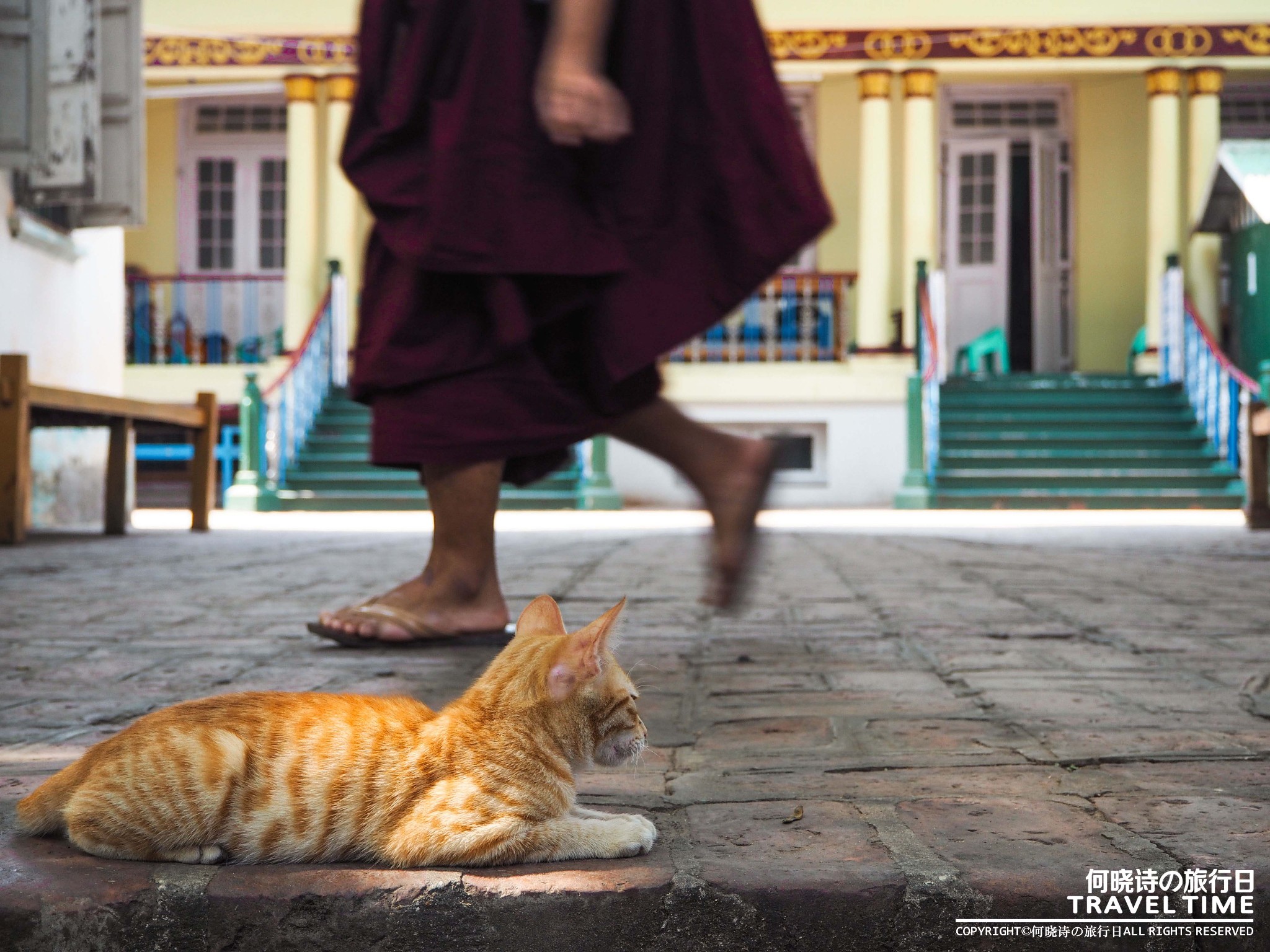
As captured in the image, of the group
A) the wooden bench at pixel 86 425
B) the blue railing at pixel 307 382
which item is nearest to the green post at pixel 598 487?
the blue railing at pixel 307 382

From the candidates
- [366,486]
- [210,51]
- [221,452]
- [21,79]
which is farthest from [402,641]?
[210,51]

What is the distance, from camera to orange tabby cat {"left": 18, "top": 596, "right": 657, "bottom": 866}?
133 centimetres

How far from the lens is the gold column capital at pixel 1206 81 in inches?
520

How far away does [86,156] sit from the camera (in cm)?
725

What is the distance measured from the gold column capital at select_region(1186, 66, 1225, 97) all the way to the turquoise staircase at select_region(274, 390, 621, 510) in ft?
23.6

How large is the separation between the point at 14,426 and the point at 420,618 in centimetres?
415

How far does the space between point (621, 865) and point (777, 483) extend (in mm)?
1323

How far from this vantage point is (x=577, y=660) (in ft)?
4.58

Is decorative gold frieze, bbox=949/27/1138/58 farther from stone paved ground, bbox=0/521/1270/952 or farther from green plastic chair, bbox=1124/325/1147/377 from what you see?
stone paved ground, bbox=0/521/1270/952

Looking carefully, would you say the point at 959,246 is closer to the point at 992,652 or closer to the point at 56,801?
the point at 992,652

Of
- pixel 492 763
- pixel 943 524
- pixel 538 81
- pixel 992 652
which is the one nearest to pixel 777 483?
pixel 992 652

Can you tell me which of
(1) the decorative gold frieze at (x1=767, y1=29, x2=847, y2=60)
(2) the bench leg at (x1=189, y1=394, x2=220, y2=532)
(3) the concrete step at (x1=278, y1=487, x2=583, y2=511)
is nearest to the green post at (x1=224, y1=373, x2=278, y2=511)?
(3) the concrete step at (x1=278, y1=487, x2=583, y2=511)

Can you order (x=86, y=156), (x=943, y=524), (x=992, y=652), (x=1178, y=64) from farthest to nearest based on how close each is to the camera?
(x=1178, y=64)
(x=943, y=524)
(x=86, y=156)
(x=992, y=652)

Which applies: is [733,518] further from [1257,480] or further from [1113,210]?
[1113,210]
